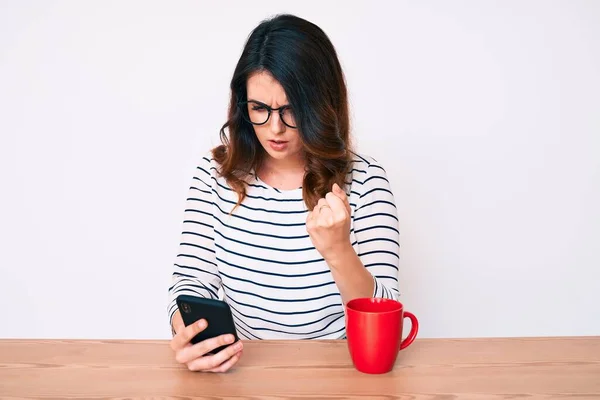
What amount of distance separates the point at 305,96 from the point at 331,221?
402mm

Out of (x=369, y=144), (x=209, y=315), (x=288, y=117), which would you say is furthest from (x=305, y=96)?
(x=369, y=144)

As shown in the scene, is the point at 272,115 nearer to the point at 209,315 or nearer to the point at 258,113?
the point at 258,113

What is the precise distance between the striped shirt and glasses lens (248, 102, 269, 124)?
22 cm

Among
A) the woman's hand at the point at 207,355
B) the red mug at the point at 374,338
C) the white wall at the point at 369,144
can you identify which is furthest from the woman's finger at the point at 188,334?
the white wall at the point at 369,144

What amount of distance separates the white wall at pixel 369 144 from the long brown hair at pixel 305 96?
0.73 m

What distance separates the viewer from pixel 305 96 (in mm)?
1435

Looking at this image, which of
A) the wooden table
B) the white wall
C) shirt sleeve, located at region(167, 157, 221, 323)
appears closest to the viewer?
the wooden table

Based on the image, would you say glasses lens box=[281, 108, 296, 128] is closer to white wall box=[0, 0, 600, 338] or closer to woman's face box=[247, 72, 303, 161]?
woman's face box=[247, 72, 303, 161]

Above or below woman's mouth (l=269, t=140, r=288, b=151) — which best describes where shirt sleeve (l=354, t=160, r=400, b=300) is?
below

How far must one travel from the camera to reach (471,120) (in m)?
2.30

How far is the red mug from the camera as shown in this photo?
3.37 feet

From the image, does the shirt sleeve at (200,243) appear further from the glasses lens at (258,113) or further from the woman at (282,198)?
the glasses lens at (258,113)

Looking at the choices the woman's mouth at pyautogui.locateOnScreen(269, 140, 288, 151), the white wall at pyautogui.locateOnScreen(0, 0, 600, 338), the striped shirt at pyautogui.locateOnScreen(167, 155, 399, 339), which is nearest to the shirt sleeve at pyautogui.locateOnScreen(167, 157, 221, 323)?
the striped shirt at pyautogui.locateOnScreen(167, 155, 399, 339)

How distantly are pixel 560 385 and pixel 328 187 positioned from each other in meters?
0.75
